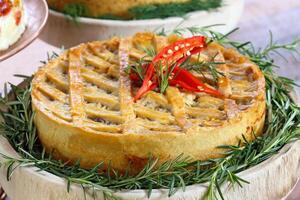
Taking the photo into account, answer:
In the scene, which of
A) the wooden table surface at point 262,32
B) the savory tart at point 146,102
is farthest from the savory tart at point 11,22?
the wooden table surface at point 262,32

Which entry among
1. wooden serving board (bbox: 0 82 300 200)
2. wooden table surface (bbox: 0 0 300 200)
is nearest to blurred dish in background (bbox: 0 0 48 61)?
wooden serving board (bbox: 0 82 300 200)

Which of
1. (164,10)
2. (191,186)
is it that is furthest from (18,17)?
(191,186)

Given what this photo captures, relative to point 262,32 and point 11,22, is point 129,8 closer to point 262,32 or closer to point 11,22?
point 11,22

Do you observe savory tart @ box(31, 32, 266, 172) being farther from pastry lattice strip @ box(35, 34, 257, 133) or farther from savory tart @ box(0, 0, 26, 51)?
savory tart @ box(0, 0, 26, 51)

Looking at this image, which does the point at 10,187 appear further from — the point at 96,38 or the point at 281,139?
the point at 96,38

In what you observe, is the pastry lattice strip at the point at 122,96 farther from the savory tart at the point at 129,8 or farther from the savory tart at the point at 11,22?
the savory tart at the point at 129,8

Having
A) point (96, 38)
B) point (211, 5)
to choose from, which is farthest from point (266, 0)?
point (96, 38)

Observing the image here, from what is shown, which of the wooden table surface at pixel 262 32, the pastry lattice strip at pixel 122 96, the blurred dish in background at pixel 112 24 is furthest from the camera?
the wooden table surface at pixel 262 32
